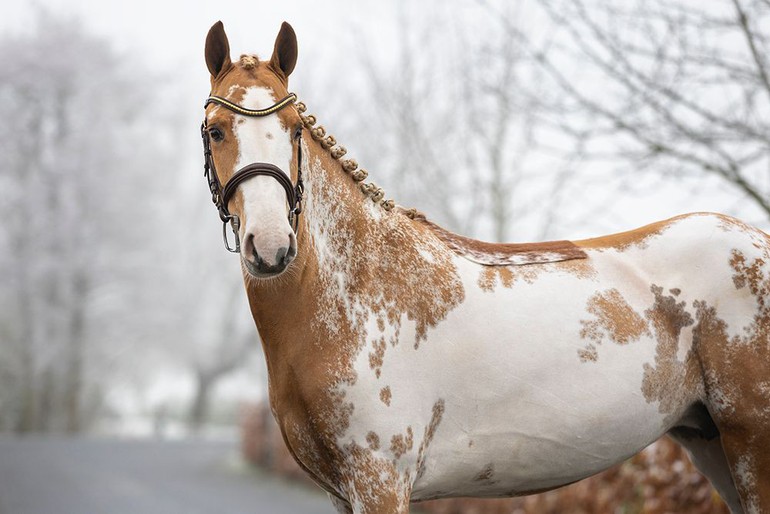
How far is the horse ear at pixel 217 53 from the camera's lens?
2525 millimetres

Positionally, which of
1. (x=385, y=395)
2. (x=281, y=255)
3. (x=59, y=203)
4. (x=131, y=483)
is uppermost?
(x=59, y=203)

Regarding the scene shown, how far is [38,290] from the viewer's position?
20734 mm

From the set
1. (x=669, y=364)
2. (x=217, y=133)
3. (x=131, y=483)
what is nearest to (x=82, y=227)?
(x=131, y=483)

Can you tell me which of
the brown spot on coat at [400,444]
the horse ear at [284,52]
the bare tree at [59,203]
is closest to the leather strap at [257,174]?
the horse ear at [284,52]

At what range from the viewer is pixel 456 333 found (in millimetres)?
2533

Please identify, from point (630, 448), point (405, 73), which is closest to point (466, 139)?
point (405, 73)

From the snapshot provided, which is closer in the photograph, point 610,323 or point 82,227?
point 610,323

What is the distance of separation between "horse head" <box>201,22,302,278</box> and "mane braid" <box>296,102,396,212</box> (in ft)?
0.43

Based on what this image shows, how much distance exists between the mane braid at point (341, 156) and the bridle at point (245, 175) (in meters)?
0.13

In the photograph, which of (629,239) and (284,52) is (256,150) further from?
(629,239)

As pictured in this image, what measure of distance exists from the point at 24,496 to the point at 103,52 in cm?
1468

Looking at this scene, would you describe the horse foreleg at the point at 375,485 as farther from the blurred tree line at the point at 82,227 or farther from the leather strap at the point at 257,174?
the blurred tree line at the point at 82,227

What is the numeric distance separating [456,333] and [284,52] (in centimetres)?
106

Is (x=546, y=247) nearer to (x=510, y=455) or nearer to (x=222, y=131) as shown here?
(x=510, y=455)
